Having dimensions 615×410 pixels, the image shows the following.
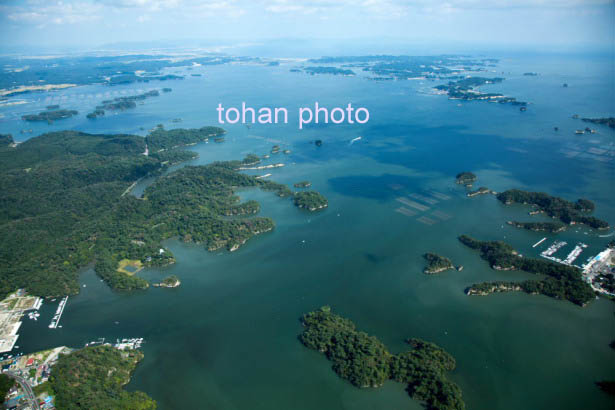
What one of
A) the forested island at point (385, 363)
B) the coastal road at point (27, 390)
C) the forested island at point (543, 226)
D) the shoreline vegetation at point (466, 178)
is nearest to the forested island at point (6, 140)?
the coastal road at point (27, 390)

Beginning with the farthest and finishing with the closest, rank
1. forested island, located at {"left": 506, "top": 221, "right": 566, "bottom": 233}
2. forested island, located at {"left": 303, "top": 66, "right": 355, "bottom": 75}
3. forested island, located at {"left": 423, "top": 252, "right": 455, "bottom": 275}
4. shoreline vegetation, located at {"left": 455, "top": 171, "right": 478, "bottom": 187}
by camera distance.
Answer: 1. forested island, located at {"left": 303, "top": 66, "right": 355, "bottom": 75}
2. shoreline vegetation, located at {"left": 455, "top": 171, "right": 478, "bottom": 187}
3. forested island, located at {"left": 506, "top": 221, "right": 566, "bottom": 233}
4. forested island, located at {"left": 423, "top": 252, "right": 455, "bottom": 275}

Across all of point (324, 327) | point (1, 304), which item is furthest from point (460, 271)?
point (1, 304)

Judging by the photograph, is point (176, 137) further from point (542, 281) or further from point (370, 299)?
point (542, 281)

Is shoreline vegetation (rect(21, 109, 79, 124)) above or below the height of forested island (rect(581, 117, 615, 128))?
below

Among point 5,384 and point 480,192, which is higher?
point 480,192

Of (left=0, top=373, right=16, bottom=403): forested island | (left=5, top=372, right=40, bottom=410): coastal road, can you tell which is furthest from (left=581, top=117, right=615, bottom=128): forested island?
(left=0, top=373, right=16, bottom=403): forested island

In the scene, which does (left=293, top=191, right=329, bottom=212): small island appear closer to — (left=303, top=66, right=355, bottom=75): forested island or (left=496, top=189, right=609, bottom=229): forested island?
(left=496, top=189, right=609, bottom=229): forested island

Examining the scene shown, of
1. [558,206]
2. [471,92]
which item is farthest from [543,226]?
[471,92]
